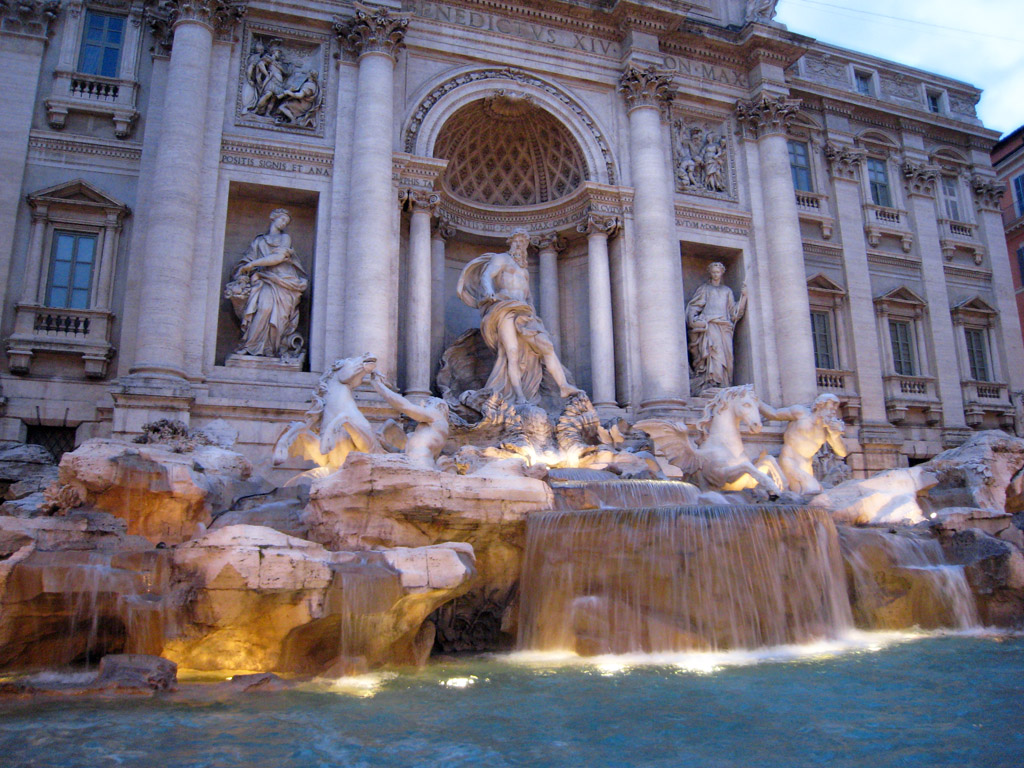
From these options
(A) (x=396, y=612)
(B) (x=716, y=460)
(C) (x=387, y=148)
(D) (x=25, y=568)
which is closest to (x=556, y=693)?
(A) (x=396, y=612)

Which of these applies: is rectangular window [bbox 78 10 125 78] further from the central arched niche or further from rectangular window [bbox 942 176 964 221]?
rectangular window [bbox 942 176 964 221]

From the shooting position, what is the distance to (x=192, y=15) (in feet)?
47.4

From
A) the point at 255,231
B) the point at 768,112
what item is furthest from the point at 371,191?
the point at 768,112

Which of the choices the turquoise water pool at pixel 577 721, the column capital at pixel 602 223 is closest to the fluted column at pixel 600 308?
the column capital at pixel 602 223

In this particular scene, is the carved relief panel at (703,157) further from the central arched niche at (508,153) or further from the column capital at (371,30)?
the column capital at (371,30)

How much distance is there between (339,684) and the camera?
21.2 ft

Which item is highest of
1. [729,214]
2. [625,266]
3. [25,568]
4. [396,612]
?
[729,214]

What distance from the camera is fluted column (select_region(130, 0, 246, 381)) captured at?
13.0 metres

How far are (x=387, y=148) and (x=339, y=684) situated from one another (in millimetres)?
10995

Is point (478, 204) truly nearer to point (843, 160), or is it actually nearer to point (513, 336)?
point (513, 336)

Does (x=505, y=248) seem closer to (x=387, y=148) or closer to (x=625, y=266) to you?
(x=625, y=266)

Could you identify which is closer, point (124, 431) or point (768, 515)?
point (768, 515)

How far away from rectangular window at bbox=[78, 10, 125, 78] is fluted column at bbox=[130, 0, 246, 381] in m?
1.35

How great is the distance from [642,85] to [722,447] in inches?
352
